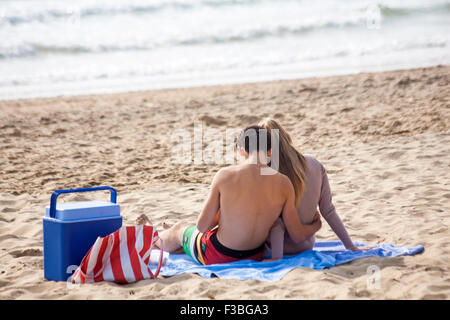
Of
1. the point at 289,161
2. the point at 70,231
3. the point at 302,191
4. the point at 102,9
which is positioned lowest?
the point at 70,231

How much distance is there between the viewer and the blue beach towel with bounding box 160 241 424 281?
3326 mm

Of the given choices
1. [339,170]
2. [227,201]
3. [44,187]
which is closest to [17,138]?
[44,187]

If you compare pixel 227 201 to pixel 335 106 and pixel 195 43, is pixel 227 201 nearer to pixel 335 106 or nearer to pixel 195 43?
pixel 335 106

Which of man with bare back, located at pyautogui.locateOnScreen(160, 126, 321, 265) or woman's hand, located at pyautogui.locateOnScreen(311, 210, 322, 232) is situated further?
woman's hand, located at pyautogui.locateOnScreen(311, 210, 322, 232)

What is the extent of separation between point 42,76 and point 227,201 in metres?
11.8

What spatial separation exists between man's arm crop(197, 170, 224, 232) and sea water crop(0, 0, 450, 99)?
901 centimetres

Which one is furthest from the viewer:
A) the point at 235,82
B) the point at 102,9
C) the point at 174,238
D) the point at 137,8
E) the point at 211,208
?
the point at 137,8

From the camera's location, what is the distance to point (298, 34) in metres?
19.3

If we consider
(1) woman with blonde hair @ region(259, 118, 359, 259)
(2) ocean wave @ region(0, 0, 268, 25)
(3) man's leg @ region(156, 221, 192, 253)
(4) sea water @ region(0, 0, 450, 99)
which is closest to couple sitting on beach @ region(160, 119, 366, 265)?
(1) woman with blonde hair @ region(259, 118, 359, 259)

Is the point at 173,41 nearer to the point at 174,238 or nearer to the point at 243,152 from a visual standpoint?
the point at 174,238

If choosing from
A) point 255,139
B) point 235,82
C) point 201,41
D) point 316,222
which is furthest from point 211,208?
point 201,41

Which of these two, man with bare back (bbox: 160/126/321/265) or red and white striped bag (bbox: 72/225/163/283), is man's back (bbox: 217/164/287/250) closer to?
man with bare back (bbox: 160/126/321/265)

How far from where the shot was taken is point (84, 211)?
10.9 ft

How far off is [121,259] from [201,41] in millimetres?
16439
